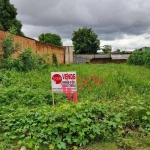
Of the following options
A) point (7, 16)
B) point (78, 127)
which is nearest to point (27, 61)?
point (78, 127)

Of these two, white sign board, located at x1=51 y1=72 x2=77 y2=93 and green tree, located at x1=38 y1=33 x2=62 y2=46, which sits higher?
green tree, located at x1=38 y1=33 x2=62 y2=46

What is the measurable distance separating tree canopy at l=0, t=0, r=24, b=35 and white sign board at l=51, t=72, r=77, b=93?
17724mm

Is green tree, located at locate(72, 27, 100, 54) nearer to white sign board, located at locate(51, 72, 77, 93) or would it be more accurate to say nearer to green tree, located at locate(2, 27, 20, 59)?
green tree, located at locate(2, 27, 20, 59)

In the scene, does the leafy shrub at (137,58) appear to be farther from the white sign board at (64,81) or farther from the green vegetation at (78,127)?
the green vegetation at (78,127)

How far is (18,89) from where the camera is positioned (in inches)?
207

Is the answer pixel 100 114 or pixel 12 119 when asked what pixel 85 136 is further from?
pixel 12 119

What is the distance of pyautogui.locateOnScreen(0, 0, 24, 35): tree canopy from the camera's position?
70.3 feet

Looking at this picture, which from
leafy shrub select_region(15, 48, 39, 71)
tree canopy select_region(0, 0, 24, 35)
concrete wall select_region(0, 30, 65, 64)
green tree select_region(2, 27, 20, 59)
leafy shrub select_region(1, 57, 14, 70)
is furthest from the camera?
tree canopy select_region(0, 0, 24, 35)

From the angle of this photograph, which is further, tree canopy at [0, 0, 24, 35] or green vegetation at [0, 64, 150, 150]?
A: tree canopy at [0, 0, 24, 35]

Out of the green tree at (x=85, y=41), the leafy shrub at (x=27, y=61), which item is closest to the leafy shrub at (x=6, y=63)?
the leafy shrub at (x=27, y=61)

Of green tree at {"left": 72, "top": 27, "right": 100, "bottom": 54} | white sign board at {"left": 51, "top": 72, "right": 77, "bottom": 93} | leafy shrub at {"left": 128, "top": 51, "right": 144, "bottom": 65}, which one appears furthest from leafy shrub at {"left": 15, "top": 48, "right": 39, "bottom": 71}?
green tree at {"left": 72, "top": 27, "right": 100, "bottom": 54}

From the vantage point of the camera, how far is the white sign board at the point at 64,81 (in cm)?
429

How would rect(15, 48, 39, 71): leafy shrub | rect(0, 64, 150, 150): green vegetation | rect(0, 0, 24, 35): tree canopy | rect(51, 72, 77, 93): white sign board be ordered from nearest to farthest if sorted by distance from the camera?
rect(0, 64, 150, 150): green vegetation < rect(51, 72, 77, 93): white sign board < rect(15, 48, 39, 71): leafy shrub < rect(0, 0, 24, 35): tree canopy

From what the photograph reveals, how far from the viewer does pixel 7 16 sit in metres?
21.8
